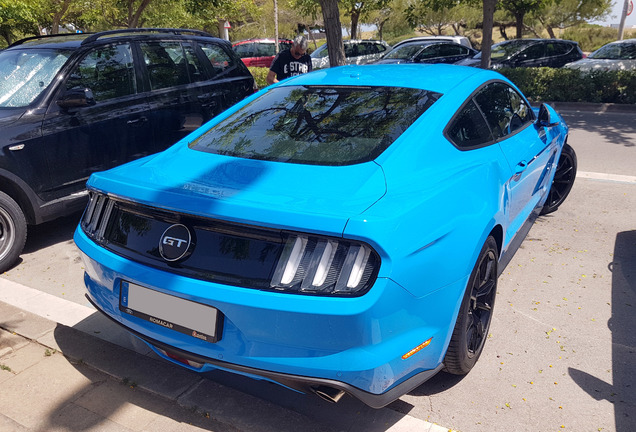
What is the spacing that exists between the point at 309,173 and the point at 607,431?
186 cm

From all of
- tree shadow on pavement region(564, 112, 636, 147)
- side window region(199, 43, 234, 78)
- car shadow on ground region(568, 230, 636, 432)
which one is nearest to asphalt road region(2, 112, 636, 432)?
car shadow on ground region(568, 230, 636, 432)

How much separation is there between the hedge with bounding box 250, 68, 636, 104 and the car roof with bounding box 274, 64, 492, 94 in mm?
10097

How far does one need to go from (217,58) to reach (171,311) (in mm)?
5016

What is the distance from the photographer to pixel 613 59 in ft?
48.1

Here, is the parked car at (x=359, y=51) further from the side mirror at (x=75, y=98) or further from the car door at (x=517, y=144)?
the car door at (x=517, y=144)

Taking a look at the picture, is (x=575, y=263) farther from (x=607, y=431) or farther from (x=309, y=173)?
(x=309, y=173)

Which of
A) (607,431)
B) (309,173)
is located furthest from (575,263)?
(309,173)

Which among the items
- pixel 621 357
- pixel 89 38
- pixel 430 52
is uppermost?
pixel 89 38

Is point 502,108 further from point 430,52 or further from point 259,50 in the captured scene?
point 259,50

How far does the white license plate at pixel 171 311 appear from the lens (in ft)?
7.52

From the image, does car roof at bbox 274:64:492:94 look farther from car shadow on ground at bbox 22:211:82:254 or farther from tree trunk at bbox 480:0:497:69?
tree trunk at bbox 480:0:497:69

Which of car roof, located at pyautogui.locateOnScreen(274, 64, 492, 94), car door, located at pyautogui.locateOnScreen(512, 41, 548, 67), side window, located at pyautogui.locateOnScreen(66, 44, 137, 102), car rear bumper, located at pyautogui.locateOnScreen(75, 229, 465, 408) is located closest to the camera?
car rear bumper, located at pyautogui.locateOnScreen(75, 229, 465, 408)

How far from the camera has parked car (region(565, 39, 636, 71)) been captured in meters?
14.2

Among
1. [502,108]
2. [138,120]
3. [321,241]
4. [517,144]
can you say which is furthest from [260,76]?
[321,241]
